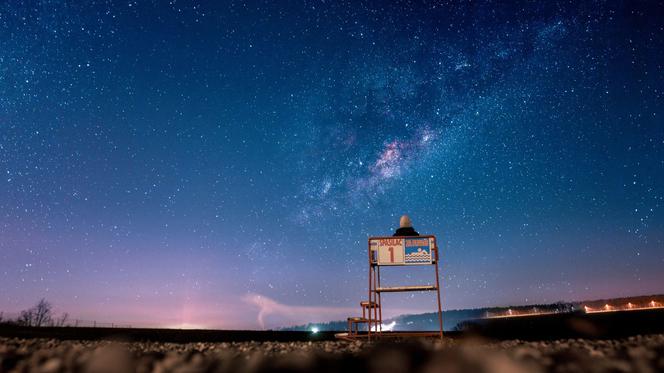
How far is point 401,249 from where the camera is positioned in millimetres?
10789

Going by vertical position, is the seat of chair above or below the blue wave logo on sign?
below

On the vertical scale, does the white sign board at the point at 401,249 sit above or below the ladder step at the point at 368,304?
above

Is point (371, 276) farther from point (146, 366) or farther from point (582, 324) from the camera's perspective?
point (146, 366)

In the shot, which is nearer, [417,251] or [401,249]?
[417,251]

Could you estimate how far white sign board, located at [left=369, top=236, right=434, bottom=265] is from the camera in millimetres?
10655

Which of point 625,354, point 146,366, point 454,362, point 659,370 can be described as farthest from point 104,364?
point 625,354

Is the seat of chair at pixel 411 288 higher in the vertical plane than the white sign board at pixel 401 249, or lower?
lower

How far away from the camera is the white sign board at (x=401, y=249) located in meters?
10.7

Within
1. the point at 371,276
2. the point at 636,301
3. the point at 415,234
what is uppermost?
the point at 415,234

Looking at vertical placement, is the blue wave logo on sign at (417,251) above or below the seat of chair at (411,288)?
above

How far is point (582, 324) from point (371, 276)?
22.8 feet

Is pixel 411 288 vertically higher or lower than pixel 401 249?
lower

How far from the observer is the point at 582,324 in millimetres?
10992

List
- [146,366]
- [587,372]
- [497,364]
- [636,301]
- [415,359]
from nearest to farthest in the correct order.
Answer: [497,364] < [587,372] < [415,359] < [146,366] < [636,301]
